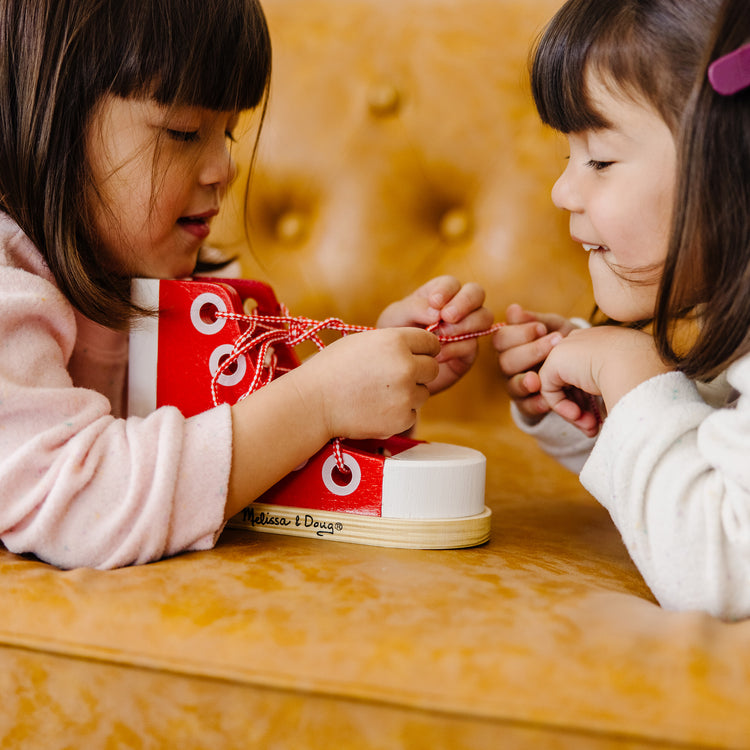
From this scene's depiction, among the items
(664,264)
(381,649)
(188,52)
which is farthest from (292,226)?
(381,649)

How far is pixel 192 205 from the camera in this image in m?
0.80

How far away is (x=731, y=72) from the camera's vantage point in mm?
531

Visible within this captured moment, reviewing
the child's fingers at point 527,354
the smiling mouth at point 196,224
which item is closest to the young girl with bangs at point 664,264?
the child's fingers at point 527,354

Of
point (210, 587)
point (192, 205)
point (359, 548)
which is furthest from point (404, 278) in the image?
point (210, 587)

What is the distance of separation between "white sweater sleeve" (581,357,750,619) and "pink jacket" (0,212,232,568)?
0.30 metres

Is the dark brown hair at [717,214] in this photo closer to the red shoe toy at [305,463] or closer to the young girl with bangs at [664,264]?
the young girl with bangs at [664,264]

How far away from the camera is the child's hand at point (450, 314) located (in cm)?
82

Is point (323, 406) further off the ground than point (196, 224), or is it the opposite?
point (196, 224)

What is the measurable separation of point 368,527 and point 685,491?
0.25 meters

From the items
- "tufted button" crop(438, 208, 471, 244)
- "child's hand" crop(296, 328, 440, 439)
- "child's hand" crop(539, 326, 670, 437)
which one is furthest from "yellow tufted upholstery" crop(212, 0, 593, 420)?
"child's hand" crop(296, 328, 440, 439)

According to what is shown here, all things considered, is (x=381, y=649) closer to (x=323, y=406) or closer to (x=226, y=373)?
(x=323, y=406)

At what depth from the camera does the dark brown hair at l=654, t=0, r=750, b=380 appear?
0.55 metres

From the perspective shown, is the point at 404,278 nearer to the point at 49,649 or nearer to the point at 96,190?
the point at 96,190

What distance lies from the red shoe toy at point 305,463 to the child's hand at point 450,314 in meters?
0.11
